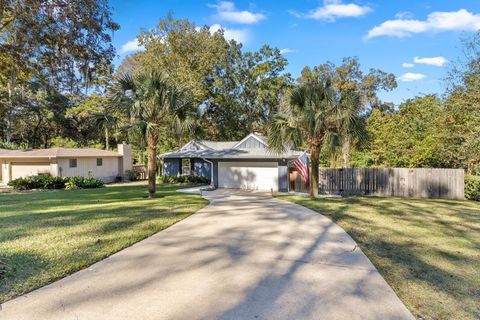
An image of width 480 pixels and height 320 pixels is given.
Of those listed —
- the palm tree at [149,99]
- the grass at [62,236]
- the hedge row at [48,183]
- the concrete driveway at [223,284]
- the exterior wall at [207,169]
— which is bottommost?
the concrete driveway at [223,284]

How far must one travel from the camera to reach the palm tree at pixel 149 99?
35.6 feet

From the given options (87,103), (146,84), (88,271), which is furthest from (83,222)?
(87,103)

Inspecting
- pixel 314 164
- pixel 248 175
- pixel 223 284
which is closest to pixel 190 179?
pixel 248 175

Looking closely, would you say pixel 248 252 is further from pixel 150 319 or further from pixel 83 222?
pixel 83 222

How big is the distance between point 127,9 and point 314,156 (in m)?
8.92

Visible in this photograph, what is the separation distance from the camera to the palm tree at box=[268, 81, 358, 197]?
10.4m

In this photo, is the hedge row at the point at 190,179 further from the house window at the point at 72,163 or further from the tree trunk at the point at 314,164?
the tree trunk at the point at 314,164

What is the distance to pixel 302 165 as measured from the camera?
1525cm

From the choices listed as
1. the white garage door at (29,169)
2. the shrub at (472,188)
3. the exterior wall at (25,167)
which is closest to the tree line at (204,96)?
the shrub at (472,188)

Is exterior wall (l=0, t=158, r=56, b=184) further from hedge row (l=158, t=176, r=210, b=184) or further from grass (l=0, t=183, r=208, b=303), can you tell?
grass (l=0, t=183, r=208, b=303)

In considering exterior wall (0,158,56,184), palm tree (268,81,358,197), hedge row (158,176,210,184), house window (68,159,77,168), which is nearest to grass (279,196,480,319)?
palm tree (268,81,358,197)

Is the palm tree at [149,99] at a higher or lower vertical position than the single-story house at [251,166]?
higher

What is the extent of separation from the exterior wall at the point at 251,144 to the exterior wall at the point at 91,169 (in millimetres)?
11618

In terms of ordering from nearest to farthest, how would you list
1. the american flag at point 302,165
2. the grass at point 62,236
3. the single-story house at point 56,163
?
the grass at point 62,236 → the american flag at point 302,165 → the single-story house at point 56,163
